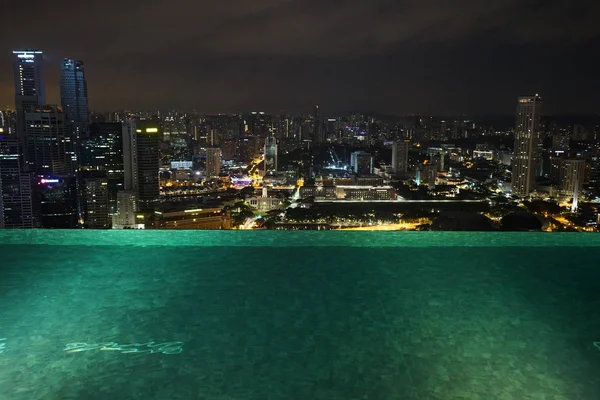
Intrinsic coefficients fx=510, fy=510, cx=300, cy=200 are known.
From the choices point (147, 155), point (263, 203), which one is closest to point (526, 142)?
point (263, 203)

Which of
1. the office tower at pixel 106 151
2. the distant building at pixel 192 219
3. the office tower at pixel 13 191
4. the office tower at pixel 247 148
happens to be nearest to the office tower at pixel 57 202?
the office tower at pixel 13 191

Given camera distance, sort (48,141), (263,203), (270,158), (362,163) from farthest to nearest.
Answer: (270,158) → (362,163) → (263,203) → (48,141)

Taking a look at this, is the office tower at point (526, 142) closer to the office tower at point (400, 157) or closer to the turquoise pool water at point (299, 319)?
the office tower at point (400, 157)

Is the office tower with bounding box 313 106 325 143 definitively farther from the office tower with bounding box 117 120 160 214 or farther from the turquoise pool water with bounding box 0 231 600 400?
the turquoise pool water with bounding box 0 231 600 400

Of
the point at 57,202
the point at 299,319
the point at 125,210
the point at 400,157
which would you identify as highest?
the point at 299,319

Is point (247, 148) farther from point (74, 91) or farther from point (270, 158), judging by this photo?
point (74, 91)

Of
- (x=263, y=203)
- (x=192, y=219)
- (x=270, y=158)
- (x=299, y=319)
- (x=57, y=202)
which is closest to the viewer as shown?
(x=299, y=319)

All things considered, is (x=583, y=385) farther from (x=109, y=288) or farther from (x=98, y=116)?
(x=98, y=116)
